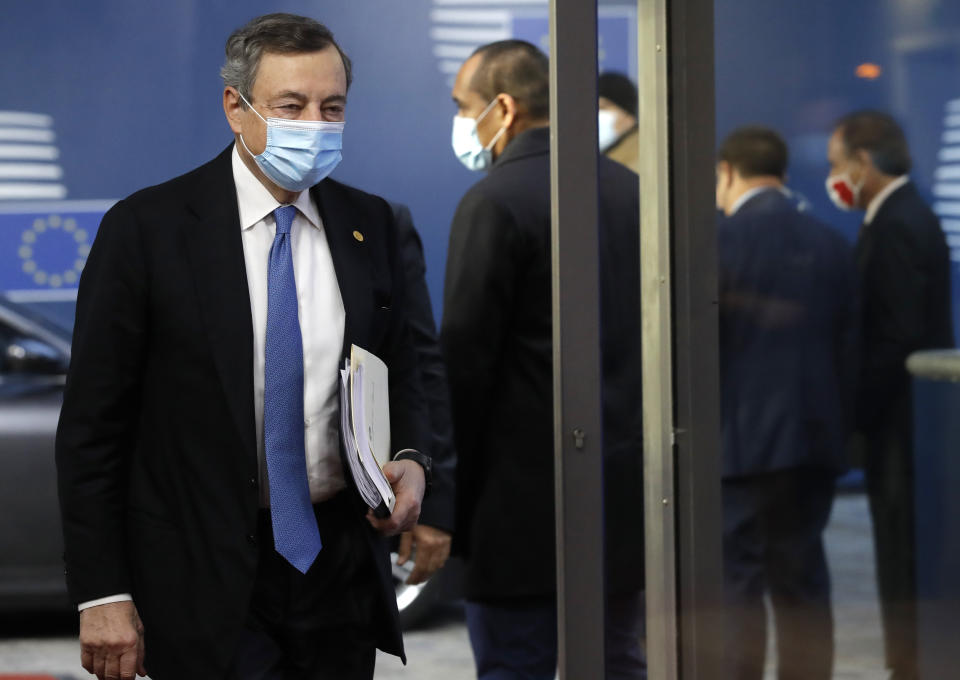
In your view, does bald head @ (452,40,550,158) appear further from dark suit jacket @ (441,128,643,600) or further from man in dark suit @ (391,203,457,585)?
man in dark suit @ (391,203,457,585)

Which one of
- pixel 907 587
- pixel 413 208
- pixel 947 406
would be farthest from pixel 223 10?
pixel 907 587

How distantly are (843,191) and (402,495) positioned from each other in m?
1.65

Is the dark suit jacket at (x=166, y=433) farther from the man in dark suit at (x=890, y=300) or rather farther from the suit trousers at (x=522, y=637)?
the man in dark suit at (x=890, y=300)

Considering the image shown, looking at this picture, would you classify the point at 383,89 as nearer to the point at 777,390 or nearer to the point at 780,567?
the point at 777,390

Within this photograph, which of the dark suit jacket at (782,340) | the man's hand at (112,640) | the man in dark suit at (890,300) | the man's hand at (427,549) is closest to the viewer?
the man's hand at (112,640)

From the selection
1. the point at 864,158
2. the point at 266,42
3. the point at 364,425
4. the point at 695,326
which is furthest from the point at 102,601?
the point at 864,158

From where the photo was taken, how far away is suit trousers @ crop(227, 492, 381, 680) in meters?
2.40

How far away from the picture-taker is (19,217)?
3.25 m

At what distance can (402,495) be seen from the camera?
2.46 m

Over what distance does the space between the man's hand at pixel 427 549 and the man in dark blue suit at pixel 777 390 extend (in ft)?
2.94

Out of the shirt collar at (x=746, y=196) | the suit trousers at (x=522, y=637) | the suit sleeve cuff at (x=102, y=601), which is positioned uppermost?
the shirt collar at (x=746, y=196)

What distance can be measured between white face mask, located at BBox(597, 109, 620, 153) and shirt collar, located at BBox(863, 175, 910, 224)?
0.70m

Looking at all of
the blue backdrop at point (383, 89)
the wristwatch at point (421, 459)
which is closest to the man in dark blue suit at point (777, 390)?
the blue backdrop at point (383, 89)

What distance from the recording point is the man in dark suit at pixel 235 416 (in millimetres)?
2312
